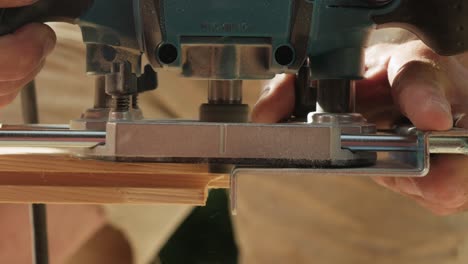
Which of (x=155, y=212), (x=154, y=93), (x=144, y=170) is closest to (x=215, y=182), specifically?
(x=144, y=170)

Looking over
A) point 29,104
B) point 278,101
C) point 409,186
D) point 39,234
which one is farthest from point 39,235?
point 409,186

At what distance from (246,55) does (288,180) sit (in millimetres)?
686

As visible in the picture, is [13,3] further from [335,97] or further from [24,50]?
[335,97]

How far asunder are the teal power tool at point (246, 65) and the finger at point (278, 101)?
11cm

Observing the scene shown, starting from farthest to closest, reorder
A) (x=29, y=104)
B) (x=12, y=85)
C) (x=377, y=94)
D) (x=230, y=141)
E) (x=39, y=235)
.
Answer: (x=29, y=104) < (x=39, y=235) < (x=377, y=94) < (x=12, y=85) < (x=230, y=141)

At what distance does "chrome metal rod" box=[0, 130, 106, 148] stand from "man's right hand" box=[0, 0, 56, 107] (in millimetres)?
77

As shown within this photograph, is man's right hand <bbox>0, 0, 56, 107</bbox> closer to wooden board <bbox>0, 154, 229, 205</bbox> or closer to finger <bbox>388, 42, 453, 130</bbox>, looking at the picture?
wooden board <bbox>0, 154, 229, 205</bbox>

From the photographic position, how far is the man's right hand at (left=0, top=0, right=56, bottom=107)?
18.3 inches

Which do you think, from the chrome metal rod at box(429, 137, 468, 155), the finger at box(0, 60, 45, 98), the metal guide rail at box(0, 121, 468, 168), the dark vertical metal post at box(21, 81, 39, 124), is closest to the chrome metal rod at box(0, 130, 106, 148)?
the metal guide rail at box(0, 121, 468, 168)

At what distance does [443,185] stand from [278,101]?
0.63 feet

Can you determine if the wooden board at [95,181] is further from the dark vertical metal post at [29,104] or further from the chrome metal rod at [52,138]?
the dark vertical metal post at [29,104]

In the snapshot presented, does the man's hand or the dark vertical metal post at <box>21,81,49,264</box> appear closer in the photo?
the man's hand

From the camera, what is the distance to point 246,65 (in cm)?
47

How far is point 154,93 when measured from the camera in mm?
1107
